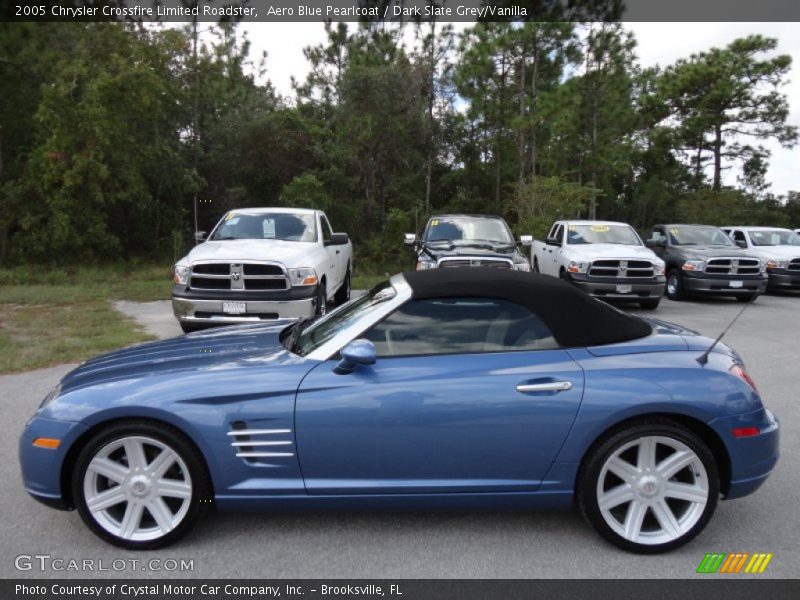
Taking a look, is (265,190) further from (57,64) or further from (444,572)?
(444,572)

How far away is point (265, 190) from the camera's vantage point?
2462cm


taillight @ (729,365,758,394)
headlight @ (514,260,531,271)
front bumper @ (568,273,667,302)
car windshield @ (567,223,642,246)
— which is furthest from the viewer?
car windshield @ (567,223,642,246)

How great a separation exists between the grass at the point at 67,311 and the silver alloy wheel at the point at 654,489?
6619mm

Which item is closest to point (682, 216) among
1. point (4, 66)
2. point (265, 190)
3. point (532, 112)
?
point (532, 112)

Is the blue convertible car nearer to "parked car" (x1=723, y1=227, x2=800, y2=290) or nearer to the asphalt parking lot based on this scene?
the asphalt parking lot

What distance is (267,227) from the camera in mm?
10188

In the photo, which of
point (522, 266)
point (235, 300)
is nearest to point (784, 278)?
point (522, 266)

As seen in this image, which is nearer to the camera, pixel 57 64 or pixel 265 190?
pixel 57 64

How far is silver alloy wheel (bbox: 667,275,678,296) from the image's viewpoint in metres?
14.3

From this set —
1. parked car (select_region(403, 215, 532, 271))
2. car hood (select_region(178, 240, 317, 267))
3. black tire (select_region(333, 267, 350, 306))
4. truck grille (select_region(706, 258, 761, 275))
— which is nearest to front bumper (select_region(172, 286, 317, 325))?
car hood (select_region(178, 240, 317, 267))

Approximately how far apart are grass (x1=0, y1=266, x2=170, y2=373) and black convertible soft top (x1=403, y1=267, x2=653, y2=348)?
5.81 m

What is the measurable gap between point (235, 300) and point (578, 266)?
22.2 ft

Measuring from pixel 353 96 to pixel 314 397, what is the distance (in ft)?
69.7

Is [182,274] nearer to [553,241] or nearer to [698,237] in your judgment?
[553,241]
